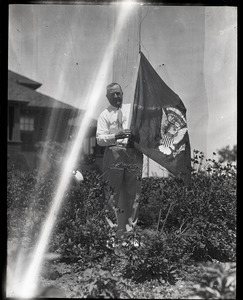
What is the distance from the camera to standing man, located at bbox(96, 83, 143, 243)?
420 cm

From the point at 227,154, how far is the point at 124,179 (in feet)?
5.24

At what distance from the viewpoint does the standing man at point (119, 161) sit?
13.8 ft

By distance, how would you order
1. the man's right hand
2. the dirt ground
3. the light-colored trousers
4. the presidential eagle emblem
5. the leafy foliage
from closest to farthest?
the dirt ground → the leafy foliage → the man's right hand → the light-colored trousers → the presidential eagle emblem

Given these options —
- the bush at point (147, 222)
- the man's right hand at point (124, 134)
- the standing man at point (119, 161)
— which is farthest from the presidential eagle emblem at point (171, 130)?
the bush at point (147, 222)

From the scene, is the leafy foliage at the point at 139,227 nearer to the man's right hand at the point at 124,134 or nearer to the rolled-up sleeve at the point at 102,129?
the rolled-up sleeve at the point at 102,129

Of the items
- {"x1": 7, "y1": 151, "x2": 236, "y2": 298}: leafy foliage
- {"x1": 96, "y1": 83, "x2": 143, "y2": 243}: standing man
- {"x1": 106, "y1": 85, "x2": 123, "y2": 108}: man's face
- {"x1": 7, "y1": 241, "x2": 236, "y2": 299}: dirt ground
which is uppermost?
{"x1": 106, "y1": 85, "x2": 123, "y2": 108}: man's face

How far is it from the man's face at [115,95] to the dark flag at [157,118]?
0.70ft

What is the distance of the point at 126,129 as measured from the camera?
413cm

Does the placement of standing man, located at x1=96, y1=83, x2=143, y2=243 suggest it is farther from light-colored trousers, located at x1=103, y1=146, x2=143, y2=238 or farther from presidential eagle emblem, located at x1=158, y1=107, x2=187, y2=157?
presidential eagle emblem, located at x1=158, y1=107, x2=187, y2=157

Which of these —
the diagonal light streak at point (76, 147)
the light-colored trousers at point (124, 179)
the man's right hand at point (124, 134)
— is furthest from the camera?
the light-colored trousers at point (124, 179)

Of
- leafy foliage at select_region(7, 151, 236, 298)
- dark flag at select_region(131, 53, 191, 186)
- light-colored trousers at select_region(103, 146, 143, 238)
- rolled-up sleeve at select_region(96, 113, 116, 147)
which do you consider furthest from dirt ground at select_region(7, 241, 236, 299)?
rolled-up sleeve at select_region(96, 113, 116, 147)

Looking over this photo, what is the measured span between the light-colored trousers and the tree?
124 centimetres

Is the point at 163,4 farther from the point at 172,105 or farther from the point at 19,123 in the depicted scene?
the point at 19,123

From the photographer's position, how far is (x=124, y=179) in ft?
14.1
